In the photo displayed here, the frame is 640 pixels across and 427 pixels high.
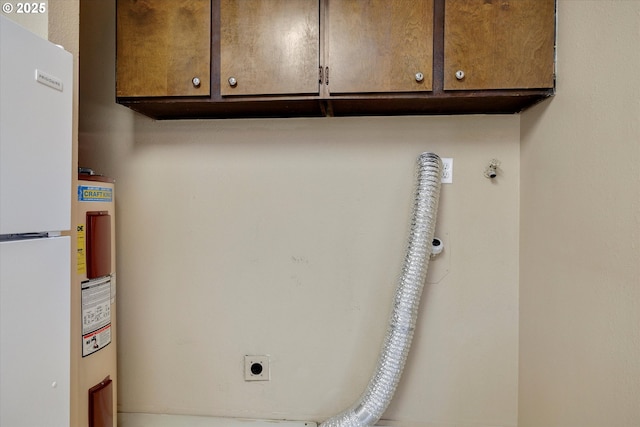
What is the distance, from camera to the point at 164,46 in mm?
1261

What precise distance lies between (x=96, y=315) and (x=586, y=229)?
1665mm

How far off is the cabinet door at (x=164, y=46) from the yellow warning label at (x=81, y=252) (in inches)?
22.3

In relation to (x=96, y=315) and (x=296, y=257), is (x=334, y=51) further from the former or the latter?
(x=96, y=315)

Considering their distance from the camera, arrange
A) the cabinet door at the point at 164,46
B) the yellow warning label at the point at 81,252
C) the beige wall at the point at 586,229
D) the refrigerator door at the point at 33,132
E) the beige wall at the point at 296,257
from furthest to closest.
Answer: the beige wall at the point at 296,257
the cabinet door at the point at 164,46
the yellow warning label at the point at 81,252
the beige wall at the point at 586,229
the refrigerator door at the point at 33,132

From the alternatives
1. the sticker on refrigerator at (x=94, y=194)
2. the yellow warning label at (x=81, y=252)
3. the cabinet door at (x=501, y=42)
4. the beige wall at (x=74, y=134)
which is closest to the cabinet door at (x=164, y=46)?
the beige wall at (x=74, y=134)

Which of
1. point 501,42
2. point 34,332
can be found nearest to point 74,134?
point 34,332

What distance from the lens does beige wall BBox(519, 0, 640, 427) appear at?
860 millimetres

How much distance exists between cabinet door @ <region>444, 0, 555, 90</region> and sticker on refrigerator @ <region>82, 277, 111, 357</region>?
1489 mm

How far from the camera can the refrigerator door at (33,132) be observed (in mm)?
683

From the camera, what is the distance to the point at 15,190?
71 centimetres

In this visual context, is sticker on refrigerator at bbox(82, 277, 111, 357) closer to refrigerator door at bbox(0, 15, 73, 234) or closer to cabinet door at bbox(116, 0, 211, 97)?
refrigerator door at bbox(0, 15, 73, 234)

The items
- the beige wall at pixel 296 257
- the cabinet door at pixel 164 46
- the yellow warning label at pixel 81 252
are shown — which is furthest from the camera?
the beige wall at pixel 296 257

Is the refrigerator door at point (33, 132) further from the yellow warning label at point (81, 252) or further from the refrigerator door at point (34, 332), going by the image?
the yellow warning label at point (81, 252)

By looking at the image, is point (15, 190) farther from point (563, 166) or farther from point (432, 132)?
point (563, 166)
